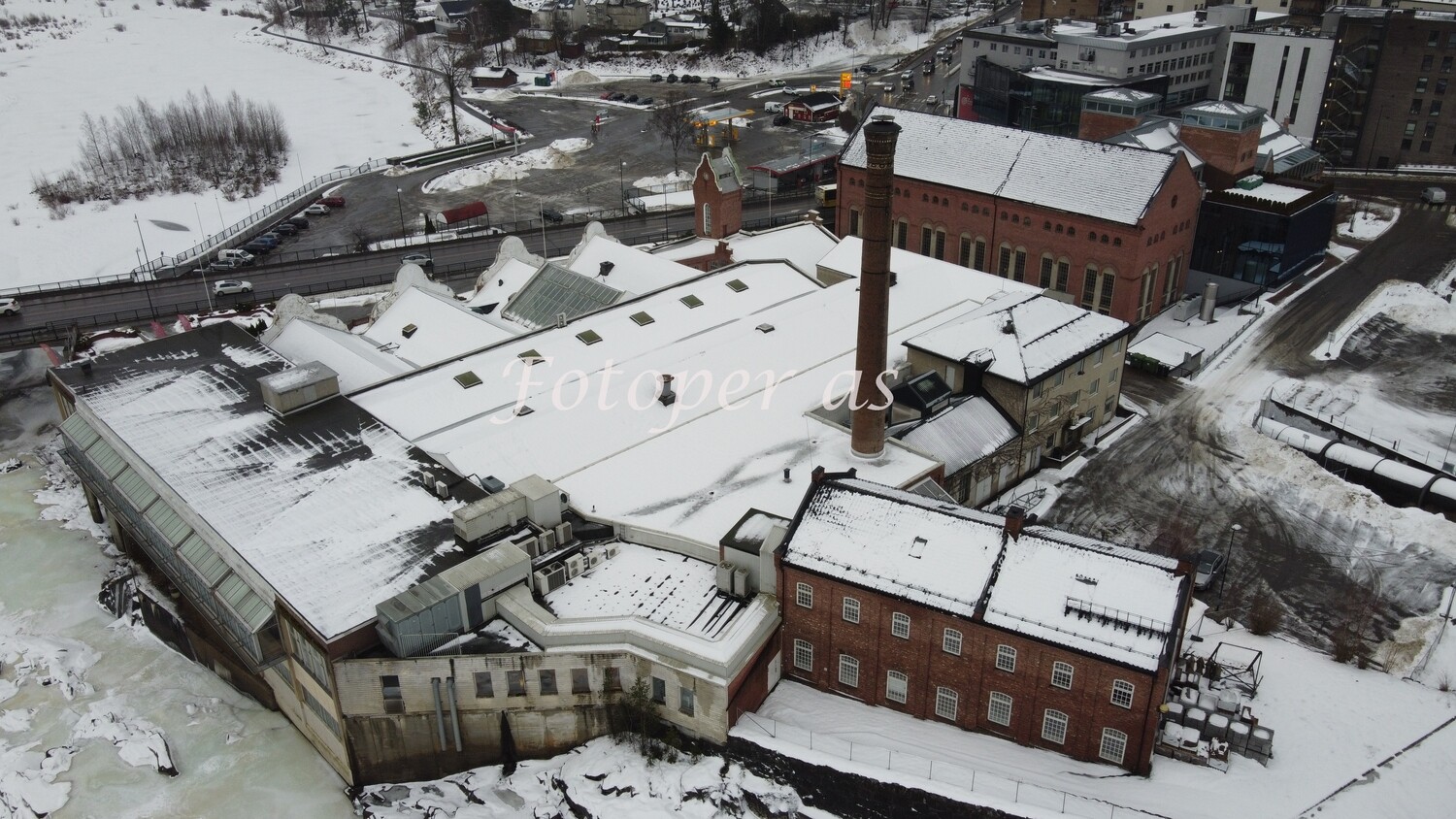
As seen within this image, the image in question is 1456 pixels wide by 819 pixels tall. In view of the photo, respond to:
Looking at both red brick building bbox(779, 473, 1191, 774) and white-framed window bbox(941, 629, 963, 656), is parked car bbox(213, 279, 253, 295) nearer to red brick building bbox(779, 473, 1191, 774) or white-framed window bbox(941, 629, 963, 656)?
red brick building bbox(779, 473, 1191, 774)

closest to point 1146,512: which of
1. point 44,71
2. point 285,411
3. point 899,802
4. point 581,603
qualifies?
point 899,802

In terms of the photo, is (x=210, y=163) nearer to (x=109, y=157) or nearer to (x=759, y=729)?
(x=109, y=157)

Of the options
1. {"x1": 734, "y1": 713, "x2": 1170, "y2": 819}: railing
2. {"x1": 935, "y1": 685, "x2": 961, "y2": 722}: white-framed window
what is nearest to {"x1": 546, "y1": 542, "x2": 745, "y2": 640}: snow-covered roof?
{"x1": 734, "y1": 713, "x2": 1170, "y2": 819}: railing

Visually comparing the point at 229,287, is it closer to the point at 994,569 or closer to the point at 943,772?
the point at 994,569

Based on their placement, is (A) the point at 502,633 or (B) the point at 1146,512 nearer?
(A) the point at 502,633

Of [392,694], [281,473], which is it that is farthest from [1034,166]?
[392,694]

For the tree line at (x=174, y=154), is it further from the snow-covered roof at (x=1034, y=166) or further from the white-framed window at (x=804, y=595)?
the white-framed window at (x=804, y=595)

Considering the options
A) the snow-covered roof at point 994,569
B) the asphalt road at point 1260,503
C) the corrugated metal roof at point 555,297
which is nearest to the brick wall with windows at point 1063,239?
the asphalt road at point 1260,503
